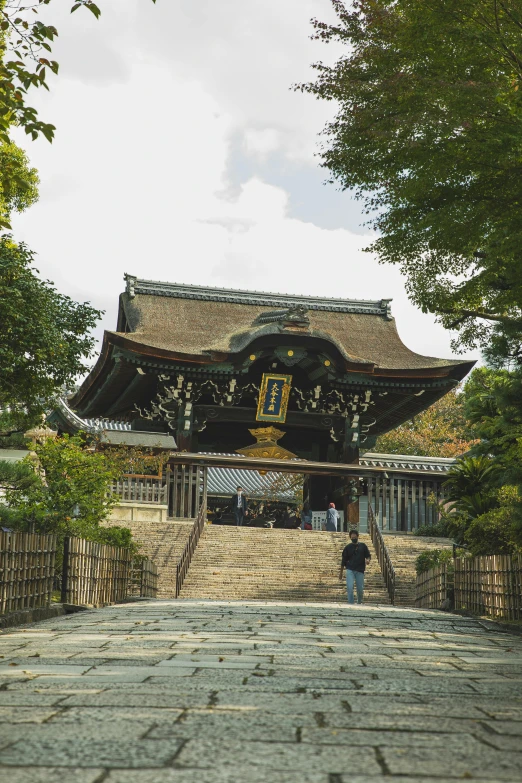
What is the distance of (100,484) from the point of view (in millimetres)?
16594

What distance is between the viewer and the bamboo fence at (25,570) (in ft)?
31.2

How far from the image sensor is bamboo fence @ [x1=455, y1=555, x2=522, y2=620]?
1155 centimetres

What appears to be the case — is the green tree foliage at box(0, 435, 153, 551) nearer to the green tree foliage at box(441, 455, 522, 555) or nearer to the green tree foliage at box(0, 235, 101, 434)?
the green tree foliage at box(0, 235, 101, 434)

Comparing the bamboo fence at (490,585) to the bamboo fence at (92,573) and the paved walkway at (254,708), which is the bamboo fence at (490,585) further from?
the bamboo fence at (92,573)

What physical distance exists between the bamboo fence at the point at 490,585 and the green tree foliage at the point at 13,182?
7.56 m

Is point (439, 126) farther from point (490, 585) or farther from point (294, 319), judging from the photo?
point (294, 319)

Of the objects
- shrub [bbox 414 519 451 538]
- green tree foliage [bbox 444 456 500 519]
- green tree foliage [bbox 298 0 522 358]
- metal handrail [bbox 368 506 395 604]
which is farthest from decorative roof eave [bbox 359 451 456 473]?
green tree foliage [bbox 298 0 522 358]

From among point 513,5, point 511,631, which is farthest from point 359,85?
point 511,631

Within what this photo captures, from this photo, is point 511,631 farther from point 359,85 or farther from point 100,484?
point 100,484

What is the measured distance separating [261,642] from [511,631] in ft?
14.6

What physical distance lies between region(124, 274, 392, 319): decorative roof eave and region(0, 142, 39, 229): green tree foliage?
24.2 feet

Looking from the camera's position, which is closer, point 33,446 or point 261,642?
point 261,642

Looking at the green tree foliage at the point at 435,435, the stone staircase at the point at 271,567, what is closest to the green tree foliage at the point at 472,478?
the stone staircase at the point at 271,567

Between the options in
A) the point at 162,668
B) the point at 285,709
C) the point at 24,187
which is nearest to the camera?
the point at 285,709
